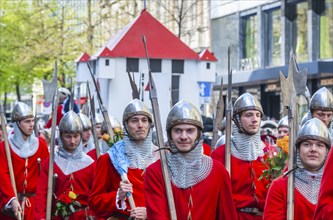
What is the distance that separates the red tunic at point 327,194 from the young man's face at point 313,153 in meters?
1.23

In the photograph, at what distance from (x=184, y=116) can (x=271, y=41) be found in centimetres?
3373

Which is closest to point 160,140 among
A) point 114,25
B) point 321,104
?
point 321,104

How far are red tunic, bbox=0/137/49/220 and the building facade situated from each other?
2287cm

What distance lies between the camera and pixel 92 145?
14.1 metres

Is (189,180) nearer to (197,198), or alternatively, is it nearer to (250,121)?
(197,198)

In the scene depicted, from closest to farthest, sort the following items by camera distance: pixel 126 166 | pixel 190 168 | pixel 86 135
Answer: pixel 190 168, pixel 126 166, pixel 86 135

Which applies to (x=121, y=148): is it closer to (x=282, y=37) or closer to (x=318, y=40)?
(x=318, y=40)

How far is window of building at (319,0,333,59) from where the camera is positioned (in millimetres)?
35906

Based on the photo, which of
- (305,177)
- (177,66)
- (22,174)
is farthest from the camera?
(177,66)

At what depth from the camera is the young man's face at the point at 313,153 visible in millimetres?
8109

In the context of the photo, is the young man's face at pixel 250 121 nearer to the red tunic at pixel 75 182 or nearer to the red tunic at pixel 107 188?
the red tunic at pixel 107 188

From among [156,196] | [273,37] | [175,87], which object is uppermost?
[273,37]

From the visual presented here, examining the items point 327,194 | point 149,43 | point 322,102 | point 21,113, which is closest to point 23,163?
point 21,113

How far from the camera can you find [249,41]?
44.0m
